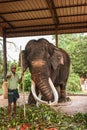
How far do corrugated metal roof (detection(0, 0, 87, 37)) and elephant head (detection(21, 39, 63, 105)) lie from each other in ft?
4.31

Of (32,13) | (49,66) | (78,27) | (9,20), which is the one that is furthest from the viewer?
(78,27)

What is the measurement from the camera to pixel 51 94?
8.95 m

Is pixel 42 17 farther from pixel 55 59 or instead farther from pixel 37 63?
pixel 37 63

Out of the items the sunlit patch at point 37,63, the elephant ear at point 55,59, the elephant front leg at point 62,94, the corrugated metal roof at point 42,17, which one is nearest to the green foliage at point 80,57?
the corrugated metal roof at point 42,17

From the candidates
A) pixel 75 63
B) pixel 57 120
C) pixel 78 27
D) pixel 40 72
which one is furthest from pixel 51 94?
pixel 75 63

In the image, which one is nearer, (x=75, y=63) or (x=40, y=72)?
(x=40, y=72)

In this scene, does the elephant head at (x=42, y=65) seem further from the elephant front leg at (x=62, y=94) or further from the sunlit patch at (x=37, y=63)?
the elephant front leg at (x=62, y=94)

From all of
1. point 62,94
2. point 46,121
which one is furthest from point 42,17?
point 46,121

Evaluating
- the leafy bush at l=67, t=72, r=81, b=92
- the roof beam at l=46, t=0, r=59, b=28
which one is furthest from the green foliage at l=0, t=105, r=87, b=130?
the leafy bush at l=67, t=72, r=81, b=92

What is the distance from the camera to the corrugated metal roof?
33.7 feet

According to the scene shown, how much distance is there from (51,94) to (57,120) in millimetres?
1959

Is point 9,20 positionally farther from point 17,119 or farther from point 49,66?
point 17,119

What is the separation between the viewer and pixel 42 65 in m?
9.05

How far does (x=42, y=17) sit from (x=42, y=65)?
342 cm
